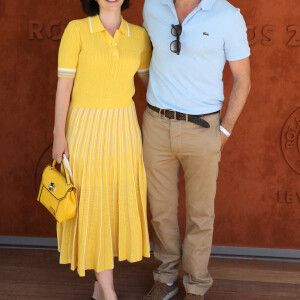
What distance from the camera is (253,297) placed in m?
3.05

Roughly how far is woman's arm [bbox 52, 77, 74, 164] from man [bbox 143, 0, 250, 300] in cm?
46

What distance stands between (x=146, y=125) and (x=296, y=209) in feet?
4.34

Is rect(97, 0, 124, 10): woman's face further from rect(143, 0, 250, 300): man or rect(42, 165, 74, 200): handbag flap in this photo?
rect(42, 165, 74, 200): handbag flap

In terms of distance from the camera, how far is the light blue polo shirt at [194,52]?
8.34 feet

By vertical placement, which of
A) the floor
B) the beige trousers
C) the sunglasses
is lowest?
the floor

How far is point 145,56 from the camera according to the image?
2.77 meters

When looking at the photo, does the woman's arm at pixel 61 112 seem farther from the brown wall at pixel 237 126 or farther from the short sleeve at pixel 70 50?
the brown wall at pixel 237 126

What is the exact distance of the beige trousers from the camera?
8.87 feet

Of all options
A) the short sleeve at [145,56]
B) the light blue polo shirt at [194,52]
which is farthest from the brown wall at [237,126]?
the light blue polo shirt at [194,52]

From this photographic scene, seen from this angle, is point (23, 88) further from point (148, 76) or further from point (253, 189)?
point (253, 189)

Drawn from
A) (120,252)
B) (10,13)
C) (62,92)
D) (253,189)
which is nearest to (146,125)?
(62,92)

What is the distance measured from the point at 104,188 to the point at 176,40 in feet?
2.78

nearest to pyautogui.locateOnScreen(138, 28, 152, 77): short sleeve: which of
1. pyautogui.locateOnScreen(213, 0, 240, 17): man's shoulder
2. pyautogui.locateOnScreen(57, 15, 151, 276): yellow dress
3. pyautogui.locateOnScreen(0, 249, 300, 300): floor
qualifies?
pyautogui.locateOnScreen(57, 15, 151, 276): yellow dress

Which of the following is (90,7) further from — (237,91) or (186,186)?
(186,186)
